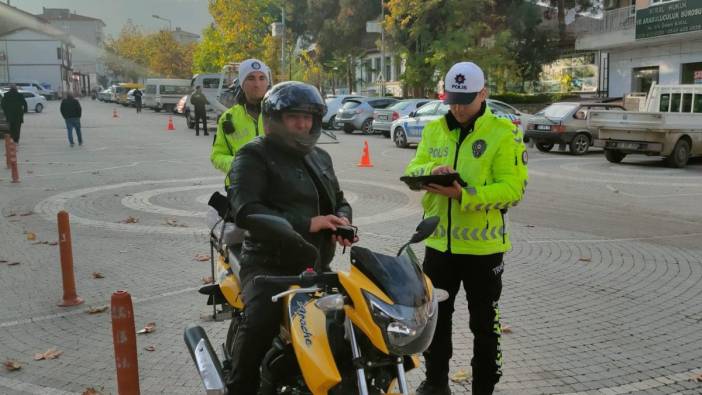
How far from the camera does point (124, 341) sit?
3402 millimetres

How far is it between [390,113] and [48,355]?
22356mm

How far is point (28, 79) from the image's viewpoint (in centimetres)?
9369

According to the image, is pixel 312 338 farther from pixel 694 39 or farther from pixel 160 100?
pixel 160 100

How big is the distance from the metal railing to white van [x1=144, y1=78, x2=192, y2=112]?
96.5 ft

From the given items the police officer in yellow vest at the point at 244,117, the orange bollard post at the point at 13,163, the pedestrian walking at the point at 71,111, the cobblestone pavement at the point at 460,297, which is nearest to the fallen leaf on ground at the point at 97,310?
the cobblestone pavement at the point at 460,297

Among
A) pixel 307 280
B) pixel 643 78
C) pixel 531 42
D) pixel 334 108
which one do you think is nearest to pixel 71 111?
pixel 334 108

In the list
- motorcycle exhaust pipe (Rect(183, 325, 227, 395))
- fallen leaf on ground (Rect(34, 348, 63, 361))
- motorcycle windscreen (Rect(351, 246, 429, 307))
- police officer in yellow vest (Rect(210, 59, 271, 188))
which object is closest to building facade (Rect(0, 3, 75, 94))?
police officer in yellow vest (Rect(210, 59, 271, 188))

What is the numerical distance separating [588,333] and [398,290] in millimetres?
3455

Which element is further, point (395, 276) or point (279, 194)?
point (279, 194)

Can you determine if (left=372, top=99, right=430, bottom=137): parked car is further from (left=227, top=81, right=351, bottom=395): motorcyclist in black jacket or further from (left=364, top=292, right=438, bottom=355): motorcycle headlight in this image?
(left=364, top=292, right=438, bottom=355): motorcycle headlight

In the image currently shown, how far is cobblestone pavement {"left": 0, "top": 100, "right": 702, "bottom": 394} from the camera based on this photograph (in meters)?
4.70

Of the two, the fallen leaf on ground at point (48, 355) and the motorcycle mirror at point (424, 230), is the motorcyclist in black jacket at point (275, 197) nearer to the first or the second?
the motorcycle mirror at point (424, 230)

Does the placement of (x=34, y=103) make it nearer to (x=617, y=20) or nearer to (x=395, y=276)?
(x=617, y=20)

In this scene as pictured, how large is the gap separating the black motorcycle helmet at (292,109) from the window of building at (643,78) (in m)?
31.6
